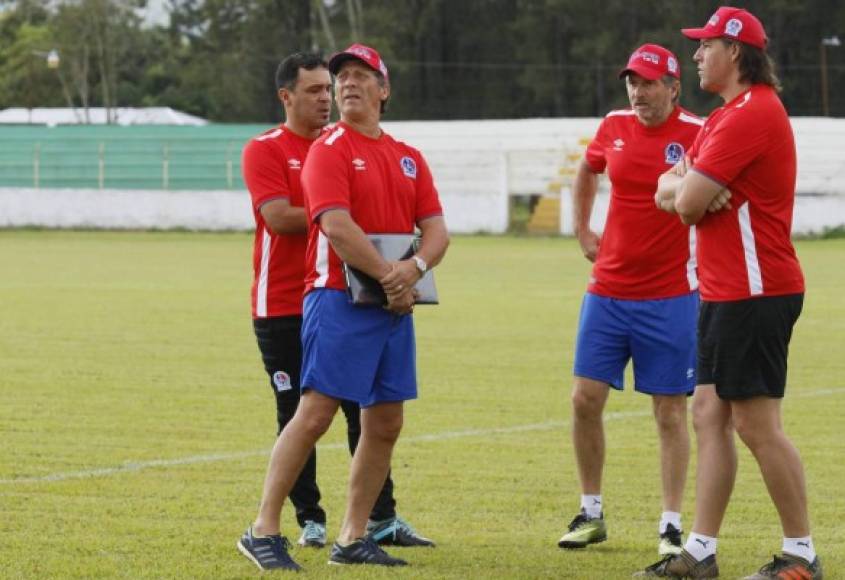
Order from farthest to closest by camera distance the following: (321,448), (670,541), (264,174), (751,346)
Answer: (321,448) < (264,174) < (670,541) < (751,346)

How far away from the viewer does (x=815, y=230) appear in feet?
133

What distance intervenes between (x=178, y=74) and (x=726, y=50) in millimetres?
83223

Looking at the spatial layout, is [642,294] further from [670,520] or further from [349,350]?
[349,350]

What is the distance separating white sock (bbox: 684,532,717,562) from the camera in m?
6.88

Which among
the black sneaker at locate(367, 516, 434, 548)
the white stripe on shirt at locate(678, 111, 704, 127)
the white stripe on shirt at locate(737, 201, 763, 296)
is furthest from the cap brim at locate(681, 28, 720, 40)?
the black sneaker at locate(367, 516, 434, 548)

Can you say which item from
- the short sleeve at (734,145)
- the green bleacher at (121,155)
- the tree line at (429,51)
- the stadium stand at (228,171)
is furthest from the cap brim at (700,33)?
the tree line at (429,51)

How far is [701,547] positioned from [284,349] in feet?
6.90

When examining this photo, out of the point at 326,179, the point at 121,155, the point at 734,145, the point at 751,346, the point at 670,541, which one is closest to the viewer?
the point at 734,145

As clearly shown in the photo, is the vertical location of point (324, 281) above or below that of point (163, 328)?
above

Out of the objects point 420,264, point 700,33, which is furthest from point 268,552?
point 700,33

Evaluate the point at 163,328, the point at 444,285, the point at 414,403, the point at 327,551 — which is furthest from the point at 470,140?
the point at 327,551

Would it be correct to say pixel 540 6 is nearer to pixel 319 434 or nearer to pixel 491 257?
pixel 491 257

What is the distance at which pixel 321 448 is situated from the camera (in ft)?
35.3

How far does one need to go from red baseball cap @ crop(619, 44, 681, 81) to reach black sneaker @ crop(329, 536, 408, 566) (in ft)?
7.85
